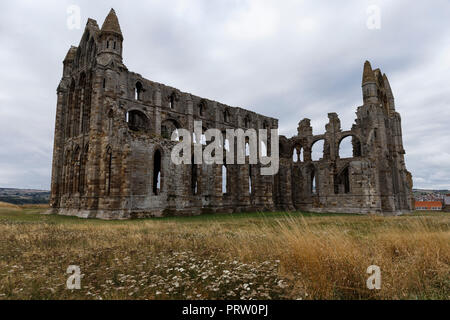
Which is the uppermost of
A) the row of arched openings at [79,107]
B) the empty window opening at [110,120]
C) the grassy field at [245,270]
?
the row of arched openings at [79,107]

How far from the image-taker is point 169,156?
21906 millimetres

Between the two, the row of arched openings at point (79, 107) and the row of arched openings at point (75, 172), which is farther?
the row of arched openings at point (79, 107)

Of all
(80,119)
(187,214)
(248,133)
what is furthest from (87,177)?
(248,133)

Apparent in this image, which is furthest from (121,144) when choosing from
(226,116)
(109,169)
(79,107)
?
(226,116)

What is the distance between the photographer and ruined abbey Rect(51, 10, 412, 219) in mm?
20078

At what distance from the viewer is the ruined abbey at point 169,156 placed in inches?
790

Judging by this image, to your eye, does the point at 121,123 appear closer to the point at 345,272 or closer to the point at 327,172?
→ the point at 345,272

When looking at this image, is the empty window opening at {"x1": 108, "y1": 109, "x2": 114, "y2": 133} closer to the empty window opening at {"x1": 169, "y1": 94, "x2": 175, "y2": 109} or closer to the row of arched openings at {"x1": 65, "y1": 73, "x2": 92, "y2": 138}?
the row of arched openings at {"x1": 65, "y1": 73, "x2": 92, "y2": 138}

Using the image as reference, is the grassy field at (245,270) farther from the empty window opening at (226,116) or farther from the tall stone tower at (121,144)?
the empty window opening at (226,116)

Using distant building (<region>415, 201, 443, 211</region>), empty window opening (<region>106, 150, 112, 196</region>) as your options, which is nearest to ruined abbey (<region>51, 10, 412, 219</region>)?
empty window opening (<region>106, 150, 112, 196</region>)

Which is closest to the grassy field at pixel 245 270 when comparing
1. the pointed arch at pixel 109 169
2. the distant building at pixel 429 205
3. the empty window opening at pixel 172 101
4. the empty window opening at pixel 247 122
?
the pointed arch at pixel 109 169

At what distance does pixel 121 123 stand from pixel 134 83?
5.07 metres

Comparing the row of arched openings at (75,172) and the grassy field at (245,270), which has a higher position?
the row of arched openings at (75,172)

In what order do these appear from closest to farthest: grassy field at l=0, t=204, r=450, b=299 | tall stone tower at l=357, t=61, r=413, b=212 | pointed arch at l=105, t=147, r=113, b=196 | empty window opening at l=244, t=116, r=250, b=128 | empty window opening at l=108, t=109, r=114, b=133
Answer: grassy field at l=0, t=204, r=450, b=299, pointed arch at l=105, t=147, r=113, b=196, empty window opening at l=108, t=109, r=114, b=133, tall stone tower at l=357, t=61, r=413, b=212, empty window opening at l=244, t=116, r=250, b=128
